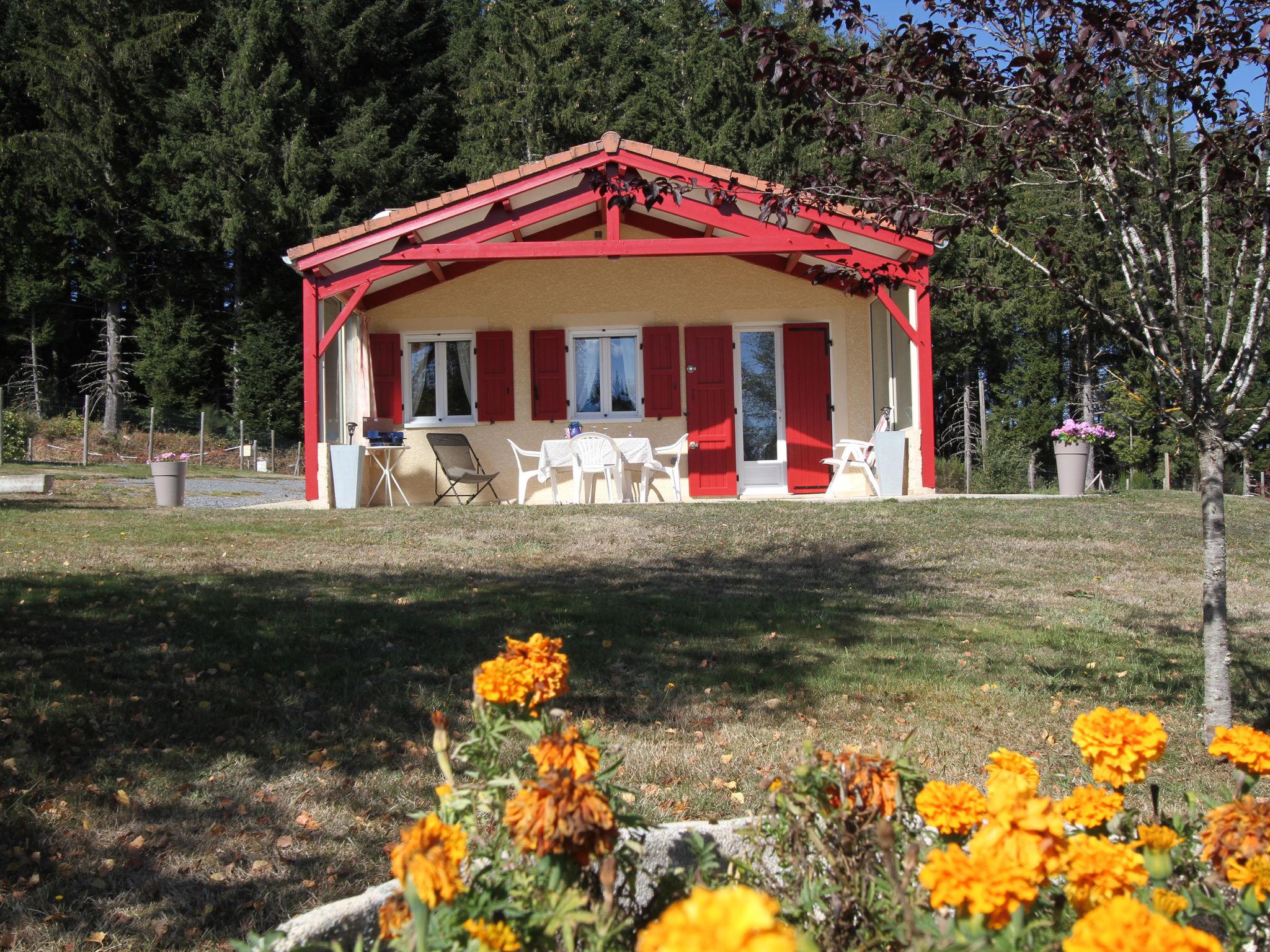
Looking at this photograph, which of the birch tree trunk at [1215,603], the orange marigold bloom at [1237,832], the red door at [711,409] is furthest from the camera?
the red door at [711,409]

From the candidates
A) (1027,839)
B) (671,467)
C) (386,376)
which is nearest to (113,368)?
(386,376)

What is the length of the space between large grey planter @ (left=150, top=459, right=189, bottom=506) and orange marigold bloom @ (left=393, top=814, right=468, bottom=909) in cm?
945

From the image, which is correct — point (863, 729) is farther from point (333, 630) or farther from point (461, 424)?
point (461, 424)

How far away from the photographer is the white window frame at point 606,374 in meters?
11.6

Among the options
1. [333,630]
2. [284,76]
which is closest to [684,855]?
[333,630]

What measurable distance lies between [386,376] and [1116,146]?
9.70 metres

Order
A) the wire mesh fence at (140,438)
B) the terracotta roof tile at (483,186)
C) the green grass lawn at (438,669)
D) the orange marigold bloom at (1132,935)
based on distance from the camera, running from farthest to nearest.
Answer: the wire mesh fence at (140,438), the terracotta roof tile at (483,186), the green grass lawn at (438,669), the orange marigold bloom at (1132,935)

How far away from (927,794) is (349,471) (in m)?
9.30

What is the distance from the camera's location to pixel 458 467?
35.9 feet

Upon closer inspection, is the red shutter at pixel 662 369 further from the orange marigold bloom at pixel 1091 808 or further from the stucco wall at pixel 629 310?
the orange marigold bloom at pixel 1091 808

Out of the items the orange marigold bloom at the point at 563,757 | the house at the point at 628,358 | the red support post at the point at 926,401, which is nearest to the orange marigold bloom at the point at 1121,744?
the orange marigold bloom at the point at 563,757

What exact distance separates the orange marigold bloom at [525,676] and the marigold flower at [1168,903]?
703 mm

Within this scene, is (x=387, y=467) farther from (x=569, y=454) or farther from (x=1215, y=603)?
(x=1215, y=603)

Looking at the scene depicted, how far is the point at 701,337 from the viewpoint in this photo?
11484mm
